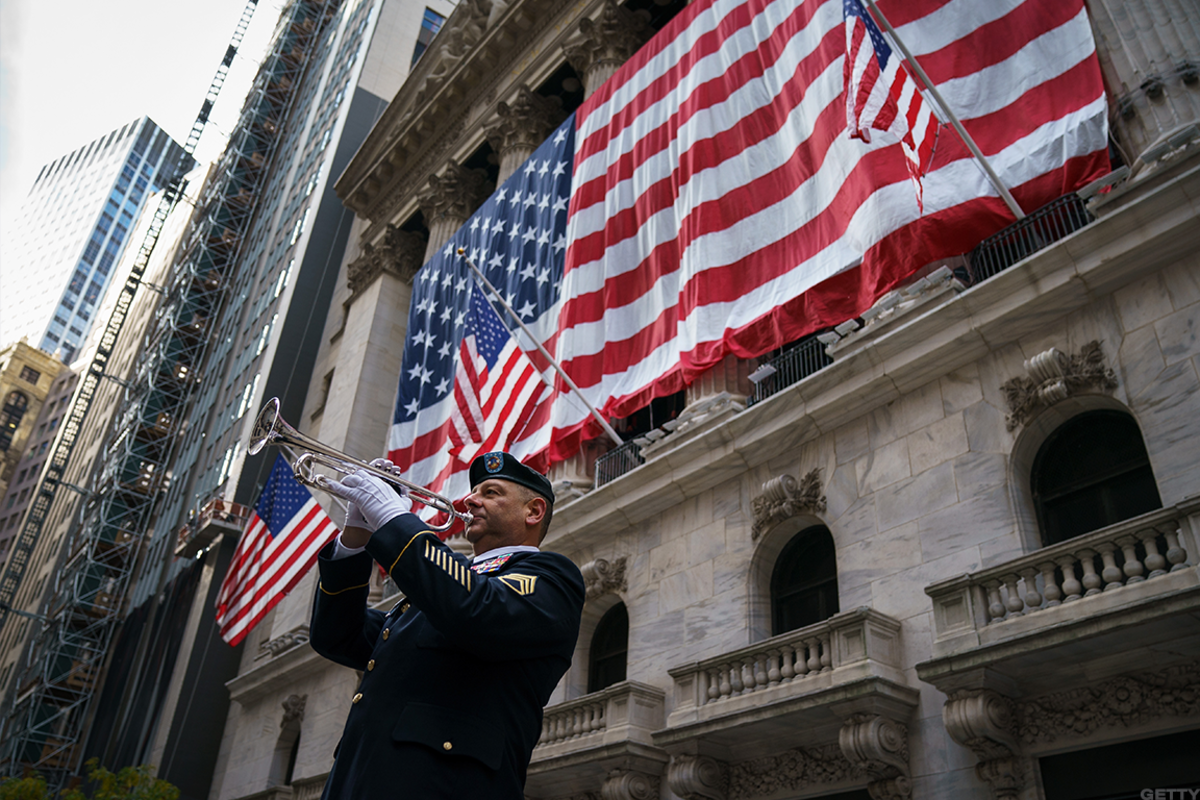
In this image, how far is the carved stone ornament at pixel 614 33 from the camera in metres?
27.0

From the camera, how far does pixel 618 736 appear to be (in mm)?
13281

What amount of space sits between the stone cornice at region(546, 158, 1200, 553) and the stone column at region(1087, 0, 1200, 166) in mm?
1178

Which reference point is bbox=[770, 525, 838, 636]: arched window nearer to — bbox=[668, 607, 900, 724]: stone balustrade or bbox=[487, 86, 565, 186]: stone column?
bbox=[668, 607, 900, 724]: stone balustrade

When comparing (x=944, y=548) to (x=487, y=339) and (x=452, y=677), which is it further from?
(x=452, y=677)

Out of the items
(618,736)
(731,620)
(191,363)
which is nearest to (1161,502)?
(731,620)

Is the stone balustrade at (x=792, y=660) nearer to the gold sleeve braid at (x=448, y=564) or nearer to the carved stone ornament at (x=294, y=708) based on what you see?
the gold sleeve braid at (x=448, y=564)

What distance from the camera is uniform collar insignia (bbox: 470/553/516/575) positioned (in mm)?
3572

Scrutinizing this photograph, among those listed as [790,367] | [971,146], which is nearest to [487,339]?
[790,367]

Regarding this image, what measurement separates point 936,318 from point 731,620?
198 inches

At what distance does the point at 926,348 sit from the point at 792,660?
4.35 m

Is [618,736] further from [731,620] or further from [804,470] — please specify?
[804,470]

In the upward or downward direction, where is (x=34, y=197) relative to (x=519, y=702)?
upward

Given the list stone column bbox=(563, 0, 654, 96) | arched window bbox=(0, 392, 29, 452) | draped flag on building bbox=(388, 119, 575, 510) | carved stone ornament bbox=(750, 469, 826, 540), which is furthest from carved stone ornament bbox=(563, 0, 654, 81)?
arched window bbox=(0, 392, 29, 452)

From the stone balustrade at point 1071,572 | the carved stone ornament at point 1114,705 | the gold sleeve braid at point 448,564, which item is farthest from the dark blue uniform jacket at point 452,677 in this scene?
the carved stone ornament at point 1114,705
